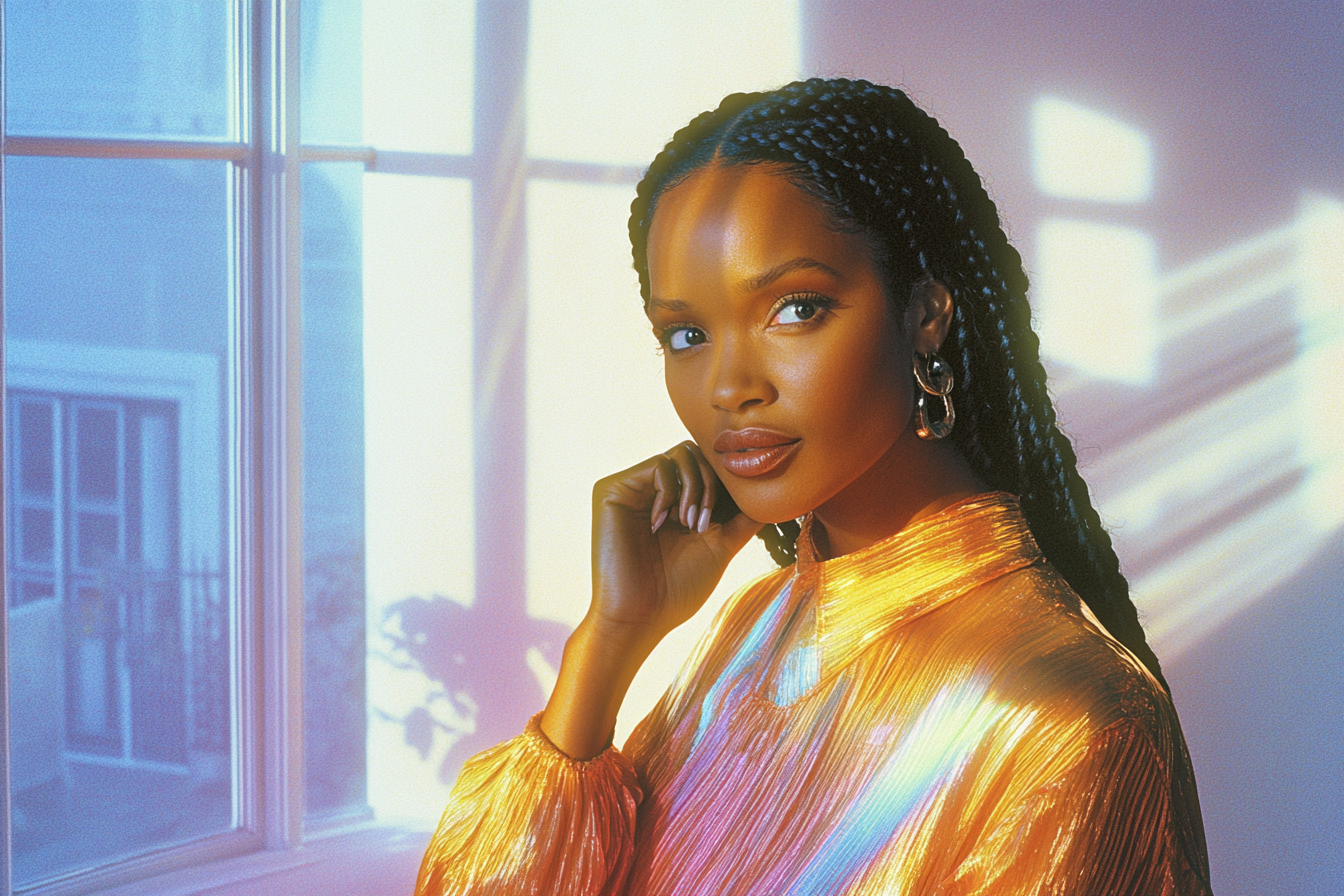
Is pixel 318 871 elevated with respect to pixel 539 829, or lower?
lower

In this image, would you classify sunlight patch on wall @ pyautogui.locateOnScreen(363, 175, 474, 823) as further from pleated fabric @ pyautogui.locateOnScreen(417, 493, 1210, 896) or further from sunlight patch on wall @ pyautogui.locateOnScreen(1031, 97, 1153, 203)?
pleated fabric @ pyautogui.locateOnScreen(417, 493, 1210, 896)

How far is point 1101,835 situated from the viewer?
0.95 m

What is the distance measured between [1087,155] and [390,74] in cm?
176

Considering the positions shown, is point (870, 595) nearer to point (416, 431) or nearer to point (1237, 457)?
point (1237, 457)

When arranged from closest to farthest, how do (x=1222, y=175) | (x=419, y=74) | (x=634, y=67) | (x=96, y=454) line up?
(x=1222, y=175), (x=96, y=454), (x=634, y=67), (x=419, y=74)

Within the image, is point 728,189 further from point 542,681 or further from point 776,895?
point 542,681

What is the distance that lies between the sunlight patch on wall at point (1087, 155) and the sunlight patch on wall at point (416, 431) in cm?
142

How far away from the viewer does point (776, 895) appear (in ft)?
3.83

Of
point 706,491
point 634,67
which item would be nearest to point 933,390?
point 706,491

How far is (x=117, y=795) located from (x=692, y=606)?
6.38ft

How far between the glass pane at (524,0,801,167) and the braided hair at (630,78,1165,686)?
1.50m

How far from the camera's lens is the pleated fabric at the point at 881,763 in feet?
3.18

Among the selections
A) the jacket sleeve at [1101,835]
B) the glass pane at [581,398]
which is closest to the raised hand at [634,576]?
the jacket sleeve at [1101,835]

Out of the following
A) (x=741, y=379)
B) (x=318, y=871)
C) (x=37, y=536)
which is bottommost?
(x=318, y=871)
